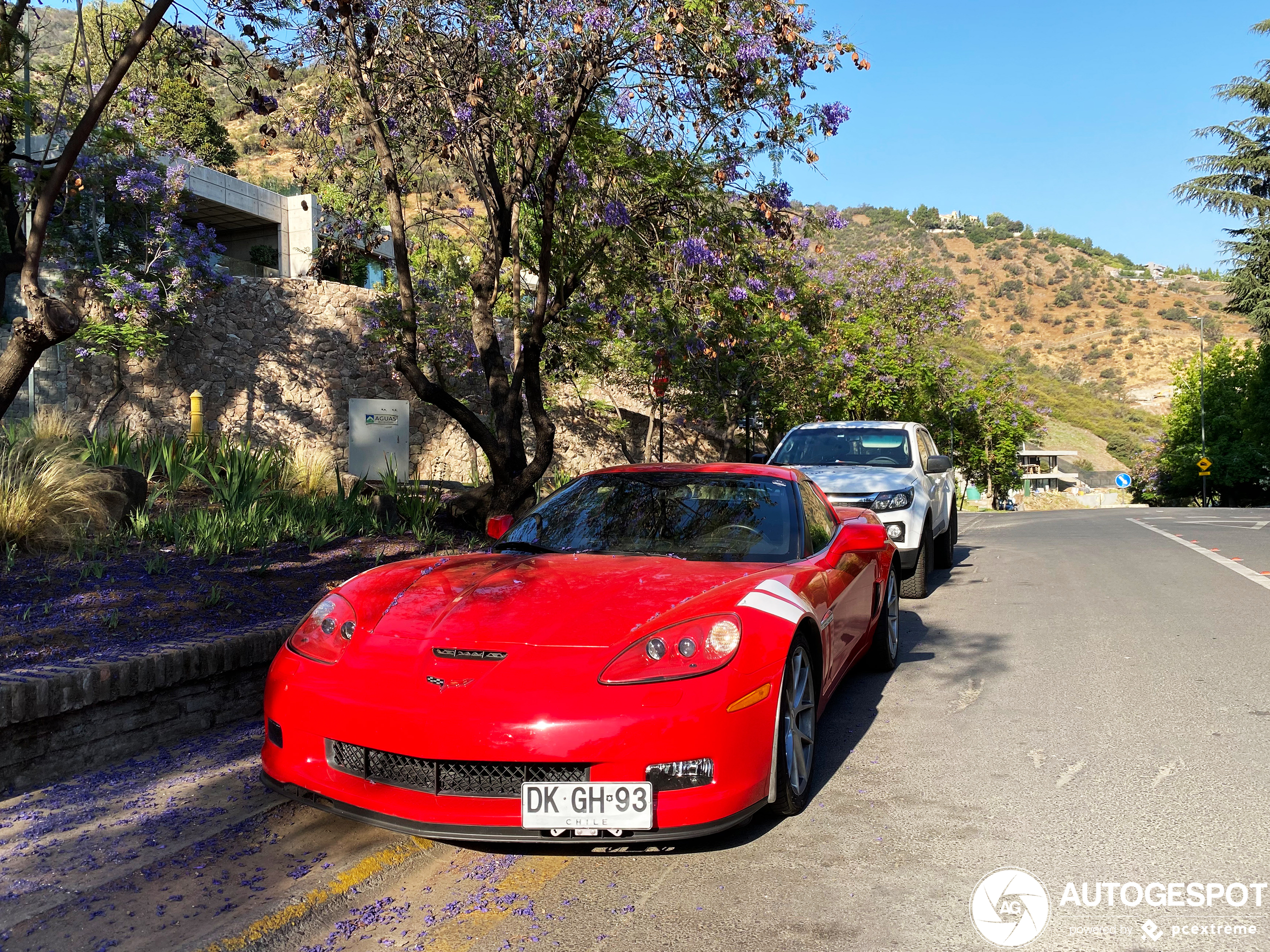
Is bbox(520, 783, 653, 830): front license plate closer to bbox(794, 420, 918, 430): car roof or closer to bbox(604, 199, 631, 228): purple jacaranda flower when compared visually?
bbox(604, 199, 631, 228): purple jacaranda flower

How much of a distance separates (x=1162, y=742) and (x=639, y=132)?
271 inches

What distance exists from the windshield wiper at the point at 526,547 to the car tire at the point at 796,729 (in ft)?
4.14

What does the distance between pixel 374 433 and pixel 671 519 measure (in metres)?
11.8

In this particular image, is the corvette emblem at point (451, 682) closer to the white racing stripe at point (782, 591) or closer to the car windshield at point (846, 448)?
the white racing stripe at point (782, 591)

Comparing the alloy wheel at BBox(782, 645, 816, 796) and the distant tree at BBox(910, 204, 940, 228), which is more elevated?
the distant tree at BBox(910, 204, 940, 228)

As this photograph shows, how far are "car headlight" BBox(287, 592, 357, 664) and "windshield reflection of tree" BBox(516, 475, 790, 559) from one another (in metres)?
1.18

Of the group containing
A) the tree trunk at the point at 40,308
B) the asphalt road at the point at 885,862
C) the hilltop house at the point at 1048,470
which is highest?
the tree trunk at the point at 40,308

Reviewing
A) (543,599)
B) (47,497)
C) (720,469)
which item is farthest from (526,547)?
(47,497)

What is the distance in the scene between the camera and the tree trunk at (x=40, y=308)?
544cm

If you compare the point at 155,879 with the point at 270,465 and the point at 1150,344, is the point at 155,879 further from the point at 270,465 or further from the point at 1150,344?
the point at 1150,344

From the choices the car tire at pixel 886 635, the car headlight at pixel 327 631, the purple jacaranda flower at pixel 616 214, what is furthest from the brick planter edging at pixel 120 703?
the purple jacaranda flower at pixel 616 214

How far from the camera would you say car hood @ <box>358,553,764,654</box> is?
3301 millimetres

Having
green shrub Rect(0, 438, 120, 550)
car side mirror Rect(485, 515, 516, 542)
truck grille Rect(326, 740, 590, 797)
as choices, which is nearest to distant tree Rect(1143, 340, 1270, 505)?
car side mirror Rect(485, 515, 516, 542)

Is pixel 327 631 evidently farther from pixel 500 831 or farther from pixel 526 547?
pixel 526 547
